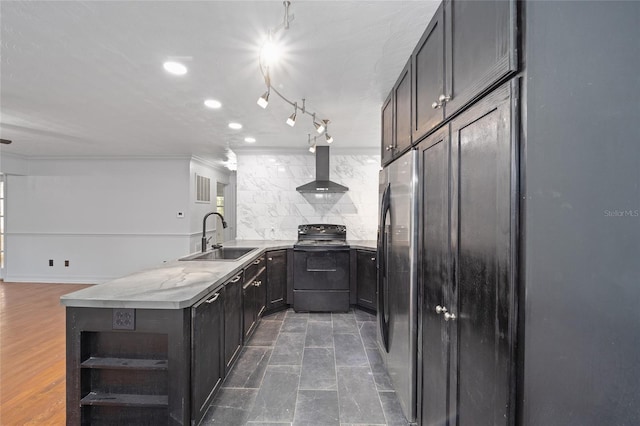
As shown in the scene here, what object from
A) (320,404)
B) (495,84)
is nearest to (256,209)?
(320,404)

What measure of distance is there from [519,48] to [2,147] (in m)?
6.81

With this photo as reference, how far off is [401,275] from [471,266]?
77cm

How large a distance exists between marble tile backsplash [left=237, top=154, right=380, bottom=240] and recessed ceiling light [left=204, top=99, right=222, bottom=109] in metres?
1.86

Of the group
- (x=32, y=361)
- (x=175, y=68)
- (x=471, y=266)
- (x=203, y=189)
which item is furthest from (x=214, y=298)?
(x=203, y=189)

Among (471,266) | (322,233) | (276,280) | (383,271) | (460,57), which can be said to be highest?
(460,57)

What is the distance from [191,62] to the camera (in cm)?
191

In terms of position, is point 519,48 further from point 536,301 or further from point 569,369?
point 569,369

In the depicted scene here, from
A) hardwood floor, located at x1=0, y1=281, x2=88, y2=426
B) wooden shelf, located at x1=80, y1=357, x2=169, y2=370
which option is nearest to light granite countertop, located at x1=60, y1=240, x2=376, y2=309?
wooden shelf, located at x1=80, y1=357, x2=169, y2=370

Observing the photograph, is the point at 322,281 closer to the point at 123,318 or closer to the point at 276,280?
the point at 276,280

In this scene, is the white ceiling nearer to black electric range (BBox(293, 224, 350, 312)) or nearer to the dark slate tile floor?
black electric range (BBox(293, 224, 350, 312))

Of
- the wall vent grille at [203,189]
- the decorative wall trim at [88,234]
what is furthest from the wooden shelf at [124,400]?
the wall vent grille at [203,189]

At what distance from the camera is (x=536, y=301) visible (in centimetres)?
74

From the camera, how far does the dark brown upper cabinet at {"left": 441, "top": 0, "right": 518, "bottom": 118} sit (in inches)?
31.0

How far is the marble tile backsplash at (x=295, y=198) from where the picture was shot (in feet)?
14.8
